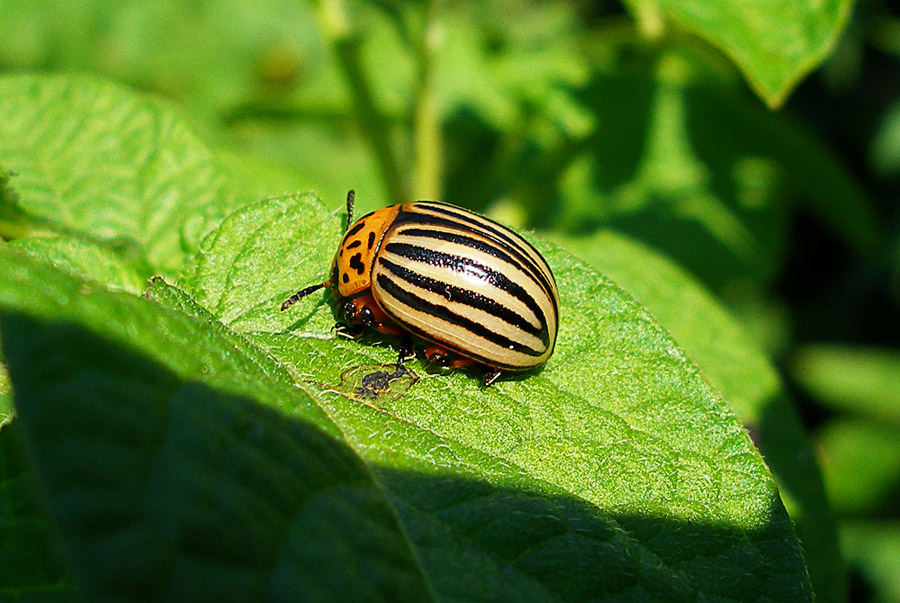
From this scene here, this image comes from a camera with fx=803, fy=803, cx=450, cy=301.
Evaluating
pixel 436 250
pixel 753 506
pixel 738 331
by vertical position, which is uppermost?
pixel 738 331

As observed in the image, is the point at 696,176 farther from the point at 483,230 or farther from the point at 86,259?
the point at 86,259

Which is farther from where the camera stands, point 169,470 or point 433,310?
point 433,310

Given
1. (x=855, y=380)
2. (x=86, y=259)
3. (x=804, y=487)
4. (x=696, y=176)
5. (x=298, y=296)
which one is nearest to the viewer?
(x=298, y=296)

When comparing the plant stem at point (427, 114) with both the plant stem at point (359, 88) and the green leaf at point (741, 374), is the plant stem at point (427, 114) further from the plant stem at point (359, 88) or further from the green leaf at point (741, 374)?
the green leaf at point (741, 374)

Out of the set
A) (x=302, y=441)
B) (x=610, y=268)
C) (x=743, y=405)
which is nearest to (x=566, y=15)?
(x=610, y=268)

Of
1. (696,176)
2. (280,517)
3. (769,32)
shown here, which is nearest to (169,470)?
(280,517)

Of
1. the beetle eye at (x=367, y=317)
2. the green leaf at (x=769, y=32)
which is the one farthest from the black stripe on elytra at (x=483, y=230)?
the green leaf at (x=769, y=32)

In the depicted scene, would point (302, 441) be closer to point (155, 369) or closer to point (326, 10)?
point (155, 369)
